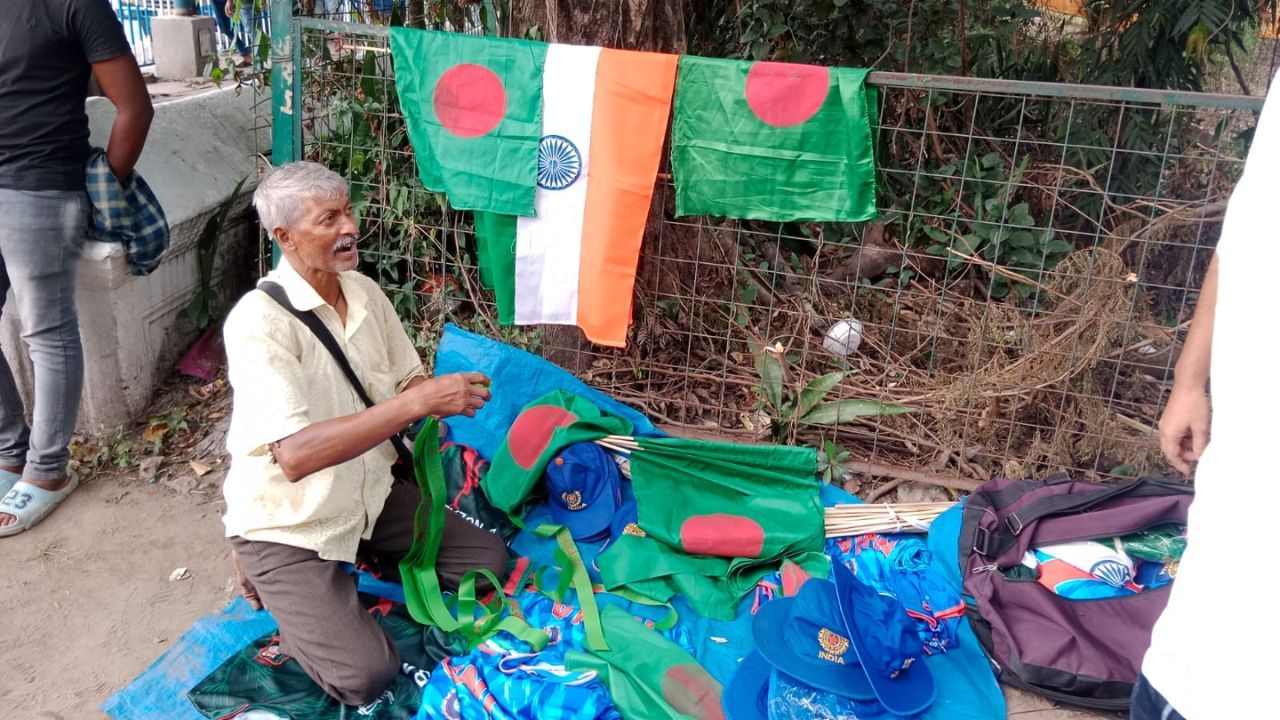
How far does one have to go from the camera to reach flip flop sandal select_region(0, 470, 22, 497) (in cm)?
374

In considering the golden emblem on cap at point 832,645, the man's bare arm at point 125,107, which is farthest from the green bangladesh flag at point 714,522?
the man's bare arm at point 125,107

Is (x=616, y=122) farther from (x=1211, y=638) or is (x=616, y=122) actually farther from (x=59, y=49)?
(x=1211, y=638)

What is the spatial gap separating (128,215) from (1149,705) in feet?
12.2

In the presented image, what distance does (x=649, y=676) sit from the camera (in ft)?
9.64

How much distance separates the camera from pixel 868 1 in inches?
205

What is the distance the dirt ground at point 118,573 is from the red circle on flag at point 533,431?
43.2 inches

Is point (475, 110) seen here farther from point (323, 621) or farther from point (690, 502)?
point (323, 621)

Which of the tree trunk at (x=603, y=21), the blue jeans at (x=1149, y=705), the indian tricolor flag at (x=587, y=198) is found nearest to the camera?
the blue jeans at (x=1149, y=705)

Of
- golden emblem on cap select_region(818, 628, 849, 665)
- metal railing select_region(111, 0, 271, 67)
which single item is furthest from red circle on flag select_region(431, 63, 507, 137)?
metal railing select_region(111, 0, 271, 67)

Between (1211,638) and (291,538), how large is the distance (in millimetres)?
2247

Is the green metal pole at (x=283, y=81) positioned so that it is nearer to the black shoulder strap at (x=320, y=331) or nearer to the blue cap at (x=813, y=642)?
the black shoulder strap at (x=320, y=331)

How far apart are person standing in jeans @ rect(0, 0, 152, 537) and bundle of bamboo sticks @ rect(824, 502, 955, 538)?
2.88m

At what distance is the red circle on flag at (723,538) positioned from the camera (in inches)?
137

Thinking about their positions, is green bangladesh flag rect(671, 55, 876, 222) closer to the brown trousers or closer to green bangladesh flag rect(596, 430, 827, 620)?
green bangladesh flag rect(596, 430, 827, 620)
